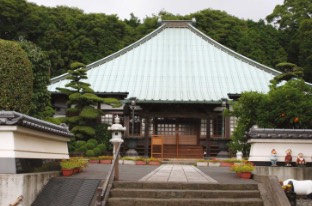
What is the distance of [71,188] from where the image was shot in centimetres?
923

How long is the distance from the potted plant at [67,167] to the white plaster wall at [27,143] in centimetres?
24

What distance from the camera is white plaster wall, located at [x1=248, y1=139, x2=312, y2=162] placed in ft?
35.3

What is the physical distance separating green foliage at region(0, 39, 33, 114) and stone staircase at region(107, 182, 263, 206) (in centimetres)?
Result: 531

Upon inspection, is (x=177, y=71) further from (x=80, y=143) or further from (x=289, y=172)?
(x=289, y=172)

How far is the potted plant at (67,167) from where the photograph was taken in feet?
34.9

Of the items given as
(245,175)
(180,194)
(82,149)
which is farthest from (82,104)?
(180,194)

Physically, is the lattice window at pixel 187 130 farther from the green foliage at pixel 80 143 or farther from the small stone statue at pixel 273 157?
the small stone statue at pixel 273 157

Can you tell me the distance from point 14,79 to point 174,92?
12755mm

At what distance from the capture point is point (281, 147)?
427 inches

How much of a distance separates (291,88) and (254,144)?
245 cm

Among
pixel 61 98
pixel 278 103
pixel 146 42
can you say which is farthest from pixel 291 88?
pixel 146 42

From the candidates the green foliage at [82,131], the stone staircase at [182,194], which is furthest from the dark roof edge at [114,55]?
the stone staircase at [182,194]

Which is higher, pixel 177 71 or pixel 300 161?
pixel 177 71

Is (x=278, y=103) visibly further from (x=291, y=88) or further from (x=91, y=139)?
(x=91, y=139)
